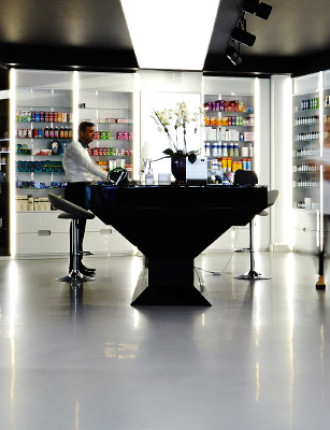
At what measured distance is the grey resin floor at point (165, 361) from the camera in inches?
103

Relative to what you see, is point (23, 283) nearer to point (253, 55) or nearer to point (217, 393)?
point (217, 393)

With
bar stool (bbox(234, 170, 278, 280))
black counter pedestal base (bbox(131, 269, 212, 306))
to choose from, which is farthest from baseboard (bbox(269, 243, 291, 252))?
black counter pedestal base (bbox(131, 269, 212, 306))

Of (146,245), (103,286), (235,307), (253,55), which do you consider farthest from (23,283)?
(253,55)

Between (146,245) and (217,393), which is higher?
(146,245)

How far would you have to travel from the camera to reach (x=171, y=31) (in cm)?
765

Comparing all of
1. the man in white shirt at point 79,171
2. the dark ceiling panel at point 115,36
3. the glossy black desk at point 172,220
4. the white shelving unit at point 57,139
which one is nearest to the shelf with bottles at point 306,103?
the dark ceiling panel at point 115,36

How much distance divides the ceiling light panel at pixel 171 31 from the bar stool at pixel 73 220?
7.15 ft

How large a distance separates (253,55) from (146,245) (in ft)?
17.4

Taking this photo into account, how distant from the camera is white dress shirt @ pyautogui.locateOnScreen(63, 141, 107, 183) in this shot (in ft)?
23.0

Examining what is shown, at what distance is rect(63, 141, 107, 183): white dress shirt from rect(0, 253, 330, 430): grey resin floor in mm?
1447

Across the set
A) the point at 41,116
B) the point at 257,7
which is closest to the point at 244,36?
the point at 257,7

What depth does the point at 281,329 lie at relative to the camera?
4301 mm

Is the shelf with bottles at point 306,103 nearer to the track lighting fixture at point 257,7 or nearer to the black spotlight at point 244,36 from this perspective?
the black spotlight at point 244,36

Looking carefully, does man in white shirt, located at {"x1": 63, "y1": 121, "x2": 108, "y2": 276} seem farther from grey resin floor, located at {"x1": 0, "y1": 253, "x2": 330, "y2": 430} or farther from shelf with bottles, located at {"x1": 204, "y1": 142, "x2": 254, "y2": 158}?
shelf with bottles, located at {"x1": 204, "y1": 142, "x2": 254, "y2": 158}
